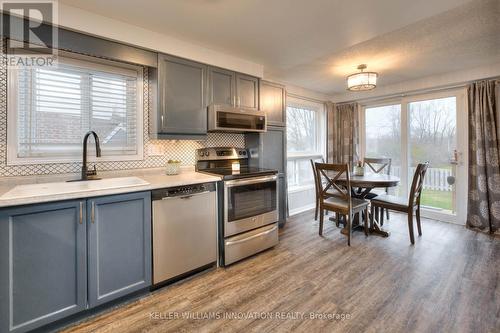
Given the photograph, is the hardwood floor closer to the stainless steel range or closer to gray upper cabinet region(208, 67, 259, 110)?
the stainless steel range

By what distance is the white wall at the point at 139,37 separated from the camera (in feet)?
5.97

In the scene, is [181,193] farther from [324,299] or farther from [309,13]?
[309,13]

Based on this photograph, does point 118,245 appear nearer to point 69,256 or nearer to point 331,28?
point 69,256

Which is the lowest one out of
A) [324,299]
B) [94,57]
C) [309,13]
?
[324,299]

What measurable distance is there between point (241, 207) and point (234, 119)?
1005mm

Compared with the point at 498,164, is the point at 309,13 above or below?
above

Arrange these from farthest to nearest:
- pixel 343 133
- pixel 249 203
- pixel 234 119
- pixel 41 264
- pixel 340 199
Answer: pixel 343 133, pixel 340 199, pixel 234 119, pixel 249 203, pixel 41 264

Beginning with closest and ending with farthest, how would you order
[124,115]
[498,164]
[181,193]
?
1. [181,193]
2. [124,115]
3. [498,164]

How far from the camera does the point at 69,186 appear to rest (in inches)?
70.3

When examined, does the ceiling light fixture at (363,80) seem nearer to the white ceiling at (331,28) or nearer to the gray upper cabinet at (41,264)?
the white ceiling at (331,28)

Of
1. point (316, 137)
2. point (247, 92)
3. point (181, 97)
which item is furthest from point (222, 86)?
point (316, 137)

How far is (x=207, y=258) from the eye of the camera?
2.21 meters

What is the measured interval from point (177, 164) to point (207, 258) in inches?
39.1


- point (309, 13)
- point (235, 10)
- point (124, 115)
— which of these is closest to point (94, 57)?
point (124, 115)
